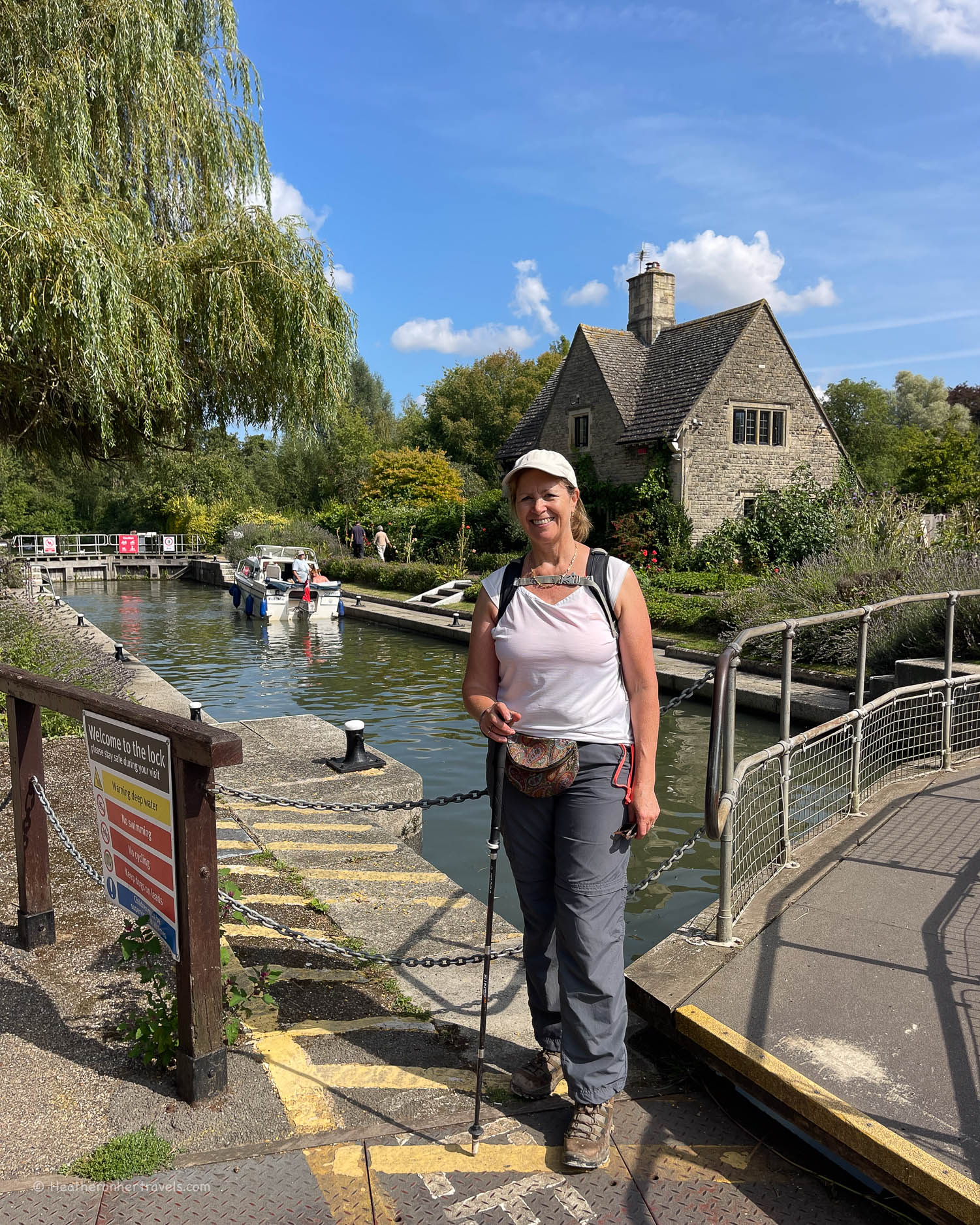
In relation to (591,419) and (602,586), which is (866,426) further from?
(602,586)

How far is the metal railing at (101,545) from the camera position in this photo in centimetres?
4391

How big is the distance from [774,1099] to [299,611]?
70.0 ft

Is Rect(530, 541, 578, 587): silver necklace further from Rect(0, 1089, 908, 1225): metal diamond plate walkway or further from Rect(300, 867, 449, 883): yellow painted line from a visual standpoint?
Rect(300, 867, 449, 883): yellow painted line

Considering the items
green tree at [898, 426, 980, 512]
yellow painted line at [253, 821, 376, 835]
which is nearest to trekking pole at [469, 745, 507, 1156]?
yellow painted line at [253, 821, 376, 835]

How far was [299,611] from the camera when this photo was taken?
2339 centimetres

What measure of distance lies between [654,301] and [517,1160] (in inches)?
1204

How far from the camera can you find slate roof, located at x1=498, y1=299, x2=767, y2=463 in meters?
26.6

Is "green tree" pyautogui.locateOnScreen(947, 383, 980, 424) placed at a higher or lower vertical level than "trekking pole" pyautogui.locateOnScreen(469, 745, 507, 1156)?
higher

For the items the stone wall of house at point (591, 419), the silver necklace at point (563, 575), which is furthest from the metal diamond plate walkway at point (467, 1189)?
the stone wall of house at point (591, 419)

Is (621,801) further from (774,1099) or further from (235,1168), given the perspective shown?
(235,1168)

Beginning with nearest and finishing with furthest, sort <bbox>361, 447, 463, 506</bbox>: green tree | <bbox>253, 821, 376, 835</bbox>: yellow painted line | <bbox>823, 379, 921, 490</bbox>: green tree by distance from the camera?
<bbox>253, 821, 376, 835</bbox>: yellow painted line < <bbox>361, 447, 463, 506</bbox>: green tree < <bbox>823, 379, 921, 490</bbox>: green tree

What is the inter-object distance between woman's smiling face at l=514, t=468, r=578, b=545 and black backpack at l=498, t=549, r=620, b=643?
0.13 metres

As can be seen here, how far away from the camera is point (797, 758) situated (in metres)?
8.44

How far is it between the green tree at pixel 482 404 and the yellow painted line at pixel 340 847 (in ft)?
164
